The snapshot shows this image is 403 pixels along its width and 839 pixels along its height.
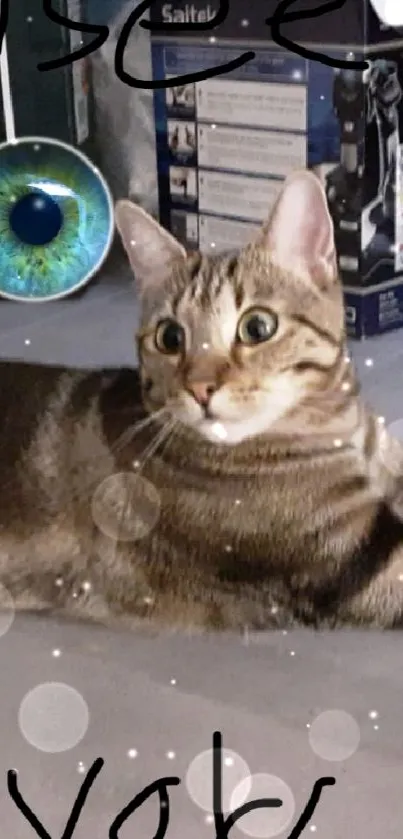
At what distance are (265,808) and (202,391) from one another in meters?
0.18

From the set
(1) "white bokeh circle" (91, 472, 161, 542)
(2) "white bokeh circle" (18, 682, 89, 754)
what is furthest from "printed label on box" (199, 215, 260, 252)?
(2) "white bokeh circle" (18, 682, 89, 754)

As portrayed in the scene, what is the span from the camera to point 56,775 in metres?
0.44

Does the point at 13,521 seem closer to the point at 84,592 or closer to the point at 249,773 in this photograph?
the point at 84,592

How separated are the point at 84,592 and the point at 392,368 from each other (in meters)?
0.20

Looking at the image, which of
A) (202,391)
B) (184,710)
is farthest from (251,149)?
(184,710)

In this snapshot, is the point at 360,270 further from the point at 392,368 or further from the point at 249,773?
the point at 249,773

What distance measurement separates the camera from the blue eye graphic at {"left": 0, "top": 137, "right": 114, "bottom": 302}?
0.51 meters

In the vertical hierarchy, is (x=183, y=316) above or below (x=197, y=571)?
above

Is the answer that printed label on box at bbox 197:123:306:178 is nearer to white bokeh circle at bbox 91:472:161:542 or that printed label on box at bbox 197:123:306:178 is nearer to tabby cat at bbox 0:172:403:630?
tabby cat at bbox 0:172:403:630

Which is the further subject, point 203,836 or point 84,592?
point 84,592

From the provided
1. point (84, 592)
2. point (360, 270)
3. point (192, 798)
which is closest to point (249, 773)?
point (192, 798)

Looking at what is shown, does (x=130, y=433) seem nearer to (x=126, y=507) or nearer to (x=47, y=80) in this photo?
(x=126, y=507)

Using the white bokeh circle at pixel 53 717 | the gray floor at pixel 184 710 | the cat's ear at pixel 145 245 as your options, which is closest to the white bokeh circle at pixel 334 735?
the gray floor at pixel 184 710

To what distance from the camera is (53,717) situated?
47 centimetres
